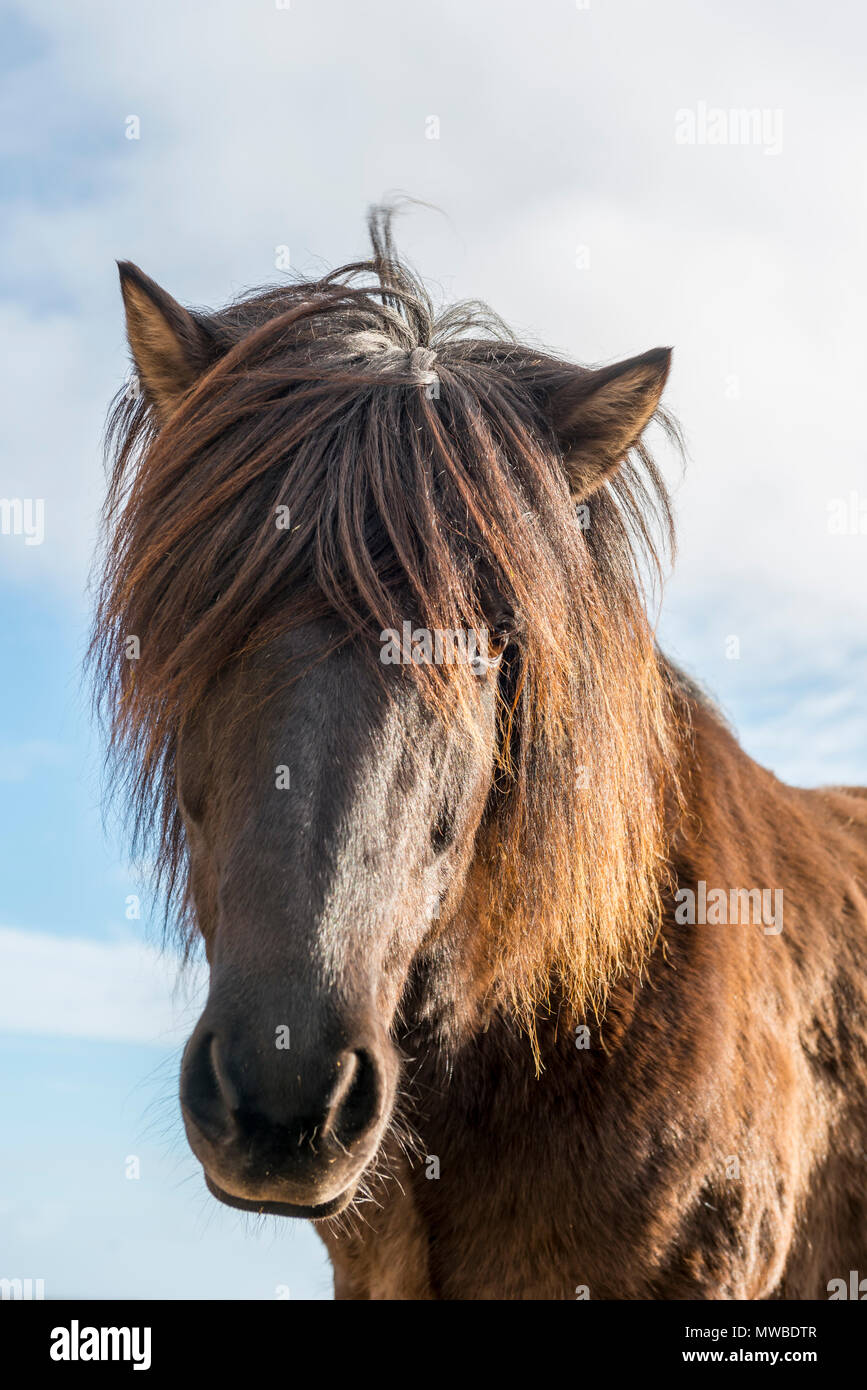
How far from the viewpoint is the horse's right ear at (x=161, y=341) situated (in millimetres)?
3113

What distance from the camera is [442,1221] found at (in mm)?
3166

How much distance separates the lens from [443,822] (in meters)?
2.68

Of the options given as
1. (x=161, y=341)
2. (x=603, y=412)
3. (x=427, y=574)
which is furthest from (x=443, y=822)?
(x=161, y=341)

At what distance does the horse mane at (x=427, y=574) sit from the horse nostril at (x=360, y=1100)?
83 cm

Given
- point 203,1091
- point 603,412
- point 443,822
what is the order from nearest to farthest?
point 203,1091, point 443,822, point 603,412

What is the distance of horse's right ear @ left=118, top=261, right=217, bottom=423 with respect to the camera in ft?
10.2

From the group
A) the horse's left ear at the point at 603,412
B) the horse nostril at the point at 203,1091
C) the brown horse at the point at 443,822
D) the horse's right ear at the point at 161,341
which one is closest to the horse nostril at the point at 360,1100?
the brown horse at the point at 443,822

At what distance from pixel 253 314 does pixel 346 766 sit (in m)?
1.87

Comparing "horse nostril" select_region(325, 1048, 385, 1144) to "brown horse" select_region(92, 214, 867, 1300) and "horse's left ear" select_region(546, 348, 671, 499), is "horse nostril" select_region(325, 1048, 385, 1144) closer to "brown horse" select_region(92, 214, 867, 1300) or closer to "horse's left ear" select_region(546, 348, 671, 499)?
"brown horse" select_region(92, 214, 867, 1300)

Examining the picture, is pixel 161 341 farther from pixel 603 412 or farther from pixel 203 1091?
pixel 203 1091

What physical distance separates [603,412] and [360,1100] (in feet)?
6.62
